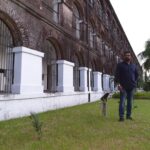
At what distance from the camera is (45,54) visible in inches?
523

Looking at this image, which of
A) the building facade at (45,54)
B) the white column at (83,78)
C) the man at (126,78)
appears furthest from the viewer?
the white column at (83,78)

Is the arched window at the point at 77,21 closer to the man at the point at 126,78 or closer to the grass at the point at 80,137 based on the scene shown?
the man at the point at 126,78

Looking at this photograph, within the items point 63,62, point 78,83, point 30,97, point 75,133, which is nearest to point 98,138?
point 75,133

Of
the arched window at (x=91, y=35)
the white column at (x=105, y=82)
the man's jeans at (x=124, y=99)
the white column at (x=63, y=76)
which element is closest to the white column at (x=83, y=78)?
the arched window at (x=91, y=35)

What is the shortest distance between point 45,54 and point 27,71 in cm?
338

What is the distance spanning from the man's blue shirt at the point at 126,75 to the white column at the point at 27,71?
3.50m

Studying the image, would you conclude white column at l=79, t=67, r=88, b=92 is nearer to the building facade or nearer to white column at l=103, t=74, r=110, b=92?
the building facade

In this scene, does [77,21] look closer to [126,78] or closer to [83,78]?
[83,78]

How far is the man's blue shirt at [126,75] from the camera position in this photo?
7.89 m

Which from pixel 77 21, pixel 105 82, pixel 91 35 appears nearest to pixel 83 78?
pixel 77 21

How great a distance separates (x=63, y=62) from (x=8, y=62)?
3983 millimetres

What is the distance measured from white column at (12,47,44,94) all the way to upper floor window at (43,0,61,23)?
2.88 m

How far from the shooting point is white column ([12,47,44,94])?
9625mm

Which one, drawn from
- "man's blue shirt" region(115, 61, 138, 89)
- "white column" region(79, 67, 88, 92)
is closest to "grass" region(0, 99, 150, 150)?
"man's blue shirt" region(115, 61, 138, 89)
